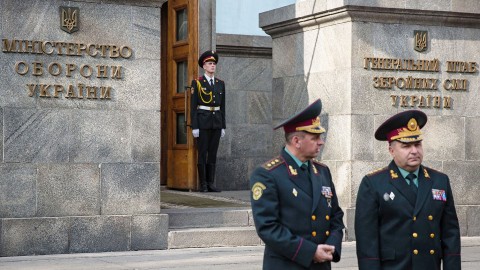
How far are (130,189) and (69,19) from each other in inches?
81.3

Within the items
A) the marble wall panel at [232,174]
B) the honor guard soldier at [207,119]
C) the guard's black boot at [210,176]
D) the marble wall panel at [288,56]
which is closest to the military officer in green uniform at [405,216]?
the marble wall panel at [288,56]

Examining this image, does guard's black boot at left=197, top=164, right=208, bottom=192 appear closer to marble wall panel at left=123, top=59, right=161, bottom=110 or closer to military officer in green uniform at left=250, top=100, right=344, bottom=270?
marble wall panel at left=123, top=59, right=161, bottom=110

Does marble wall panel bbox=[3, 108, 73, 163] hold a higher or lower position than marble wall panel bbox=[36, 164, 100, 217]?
higher

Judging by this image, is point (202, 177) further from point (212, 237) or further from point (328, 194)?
point (328, 194)

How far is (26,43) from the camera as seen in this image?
40.3ft

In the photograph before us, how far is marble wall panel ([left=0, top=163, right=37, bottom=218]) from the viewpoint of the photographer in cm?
1209

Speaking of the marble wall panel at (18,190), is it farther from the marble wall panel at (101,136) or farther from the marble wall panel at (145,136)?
the marble wall panel at (145,136)

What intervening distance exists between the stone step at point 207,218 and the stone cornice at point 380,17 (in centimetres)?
272

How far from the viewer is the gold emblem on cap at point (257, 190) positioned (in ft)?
21.0

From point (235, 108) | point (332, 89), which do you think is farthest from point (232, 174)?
point (332, 89)

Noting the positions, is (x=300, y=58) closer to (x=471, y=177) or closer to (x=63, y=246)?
(x=471, y=177)

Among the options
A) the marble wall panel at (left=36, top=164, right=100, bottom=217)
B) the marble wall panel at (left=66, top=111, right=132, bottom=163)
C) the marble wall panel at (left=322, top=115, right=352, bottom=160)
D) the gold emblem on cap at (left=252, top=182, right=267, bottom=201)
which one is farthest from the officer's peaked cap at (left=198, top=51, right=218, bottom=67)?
the gold emblem on cap at (left=252, top=182, right=267, bottom=201)

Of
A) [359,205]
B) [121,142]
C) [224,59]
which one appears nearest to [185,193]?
[224,59]

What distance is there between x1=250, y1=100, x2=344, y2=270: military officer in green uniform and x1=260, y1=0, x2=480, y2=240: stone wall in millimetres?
7376
